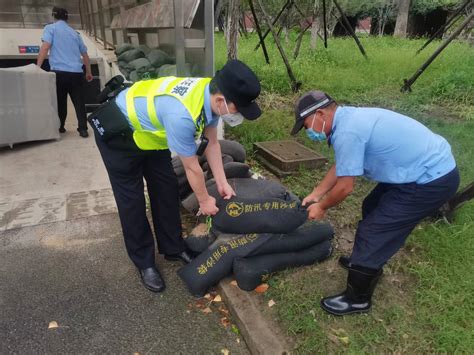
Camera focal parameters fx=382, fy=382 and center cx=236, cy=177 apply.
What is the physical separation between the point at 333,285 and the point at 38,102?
4305 millimetres

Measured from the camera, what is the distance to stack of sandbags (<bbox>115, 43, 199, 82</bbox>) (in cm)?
584

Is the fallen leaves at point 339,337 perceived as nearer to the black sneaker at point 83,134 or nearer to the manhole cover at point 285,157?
the manhole cover at point 285,157

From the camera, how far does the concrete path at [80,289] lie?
2.21 metres

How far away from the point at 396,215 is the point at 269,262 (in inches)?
34.3

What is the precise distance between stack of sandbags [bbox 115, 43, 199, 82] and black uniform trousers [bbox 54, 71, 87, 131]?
1.00m

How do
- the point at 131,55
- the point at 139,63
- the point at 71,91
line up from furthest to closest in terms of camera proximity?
the point at 131,55, the point at 139,63, the point at 71,91

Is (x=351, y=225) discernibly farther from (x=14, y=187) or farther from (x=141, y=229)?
(x=14, y=187)

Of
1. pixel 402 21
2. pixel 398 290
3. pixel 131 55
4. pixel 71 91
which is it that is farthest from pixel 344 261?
pixel 402 21

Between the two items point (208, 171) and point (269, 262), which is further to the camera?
point (208, 171)

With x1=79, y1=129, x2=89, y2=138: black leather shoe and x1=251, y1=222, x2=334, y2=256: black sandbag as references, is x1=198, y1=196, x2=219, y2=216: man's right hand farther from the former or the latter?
x1=79, y1=129, x2=89, y2=138: black leather shoe

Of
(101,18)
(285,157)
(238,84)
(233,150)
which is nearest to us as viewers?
(238,84)

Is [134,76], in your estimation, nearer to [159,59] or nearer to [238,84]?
[159,59]

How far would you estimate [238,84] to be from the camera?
1.85 meters

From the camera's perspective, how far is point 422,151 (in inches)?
78.8
